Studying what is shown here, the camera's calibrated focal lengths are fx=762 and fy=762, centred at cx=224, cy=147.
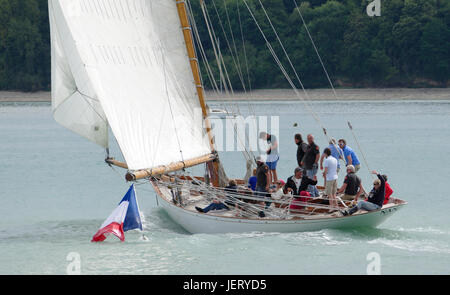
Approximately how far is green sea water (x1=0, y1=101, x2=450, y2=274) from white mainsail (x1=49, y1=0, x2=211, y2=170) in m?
1.74

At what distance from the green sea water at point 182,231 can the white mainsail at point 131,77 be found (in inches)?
68.7

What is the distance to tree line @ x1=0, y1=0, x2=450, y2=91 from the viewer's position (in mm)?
96188

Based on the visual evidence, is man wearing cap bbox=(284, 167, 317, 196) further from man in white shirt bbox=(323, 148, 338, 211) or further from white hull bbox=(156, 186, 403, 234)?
white hull bbox=(156, 186, 403, 234)

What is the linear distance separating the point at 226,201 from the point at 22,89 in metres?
87.7

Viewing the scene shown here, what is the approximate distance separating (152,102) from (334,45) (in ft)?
272

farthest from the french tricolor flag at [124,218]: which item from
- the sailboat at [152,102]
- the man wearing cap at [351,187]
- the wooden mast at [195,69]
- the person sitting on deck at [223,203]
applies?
the man wearing cap at [351,187]

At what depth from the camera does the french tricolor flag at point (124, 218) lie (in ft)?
62.7

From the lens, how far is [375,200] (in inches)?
728

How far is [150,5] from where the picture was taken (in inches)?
800

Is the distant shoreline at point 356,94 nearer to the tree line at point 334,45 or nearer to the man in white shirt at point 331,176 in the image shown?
the tree line at point 334,45

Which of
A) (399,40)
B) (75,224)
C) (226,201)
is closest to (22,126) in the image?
(75,224)

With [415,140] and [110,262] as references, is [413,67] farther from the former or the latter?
[110,262]

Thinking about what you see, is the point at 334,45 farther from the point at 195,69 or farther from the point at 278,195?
the point at 278,195

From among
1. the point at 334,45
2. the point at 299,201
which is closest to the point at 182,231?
the point at 299,201
